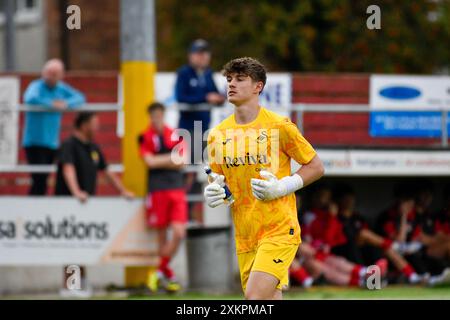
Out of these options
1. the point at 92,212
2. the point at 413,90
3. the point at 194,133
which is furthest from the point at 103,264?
the point at 413,90

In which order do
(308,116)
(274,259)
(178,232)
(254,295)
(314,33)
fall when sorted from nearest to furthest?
(254,295) → (274,259) → (178,232) → (308,116) → (314,33)

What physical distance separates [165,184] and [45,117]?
1.78 metres

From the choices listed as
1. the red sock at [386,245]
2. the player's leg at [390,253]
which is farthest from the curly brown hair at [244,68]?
the red sock at [386,245]

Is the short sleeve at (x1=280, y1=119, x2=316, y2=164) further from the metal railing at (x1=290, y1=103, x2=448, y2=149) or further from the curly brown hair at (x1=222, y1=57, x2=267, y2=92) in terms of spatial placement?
the metal railing at (x1=290, y1=103, x2=448, y2=149)

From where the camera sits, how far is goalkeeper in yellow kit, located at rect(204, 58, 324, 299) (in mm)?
9102

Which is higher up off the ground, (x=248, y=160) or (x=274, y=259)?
(x=248, y=160)

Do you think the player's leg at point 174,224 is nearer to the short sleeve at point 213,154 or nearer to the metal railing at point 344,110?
the metal railing at point 344,110

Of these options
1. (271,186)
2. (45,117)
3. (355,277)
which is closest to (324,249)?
(355,277)

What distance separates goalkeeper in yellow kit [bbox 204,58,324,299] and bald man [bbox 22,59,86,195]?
6.41 m

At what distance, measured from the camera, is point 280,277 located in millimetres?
8961

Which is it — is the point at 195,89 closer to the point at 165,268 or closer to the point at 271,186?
the point at 165,268

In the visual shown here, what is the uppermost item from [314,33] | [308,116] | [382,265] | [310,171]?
[314,33]

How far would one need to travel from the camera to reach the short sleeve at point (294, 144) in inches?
361

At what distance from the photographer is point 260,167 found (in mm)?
9195
